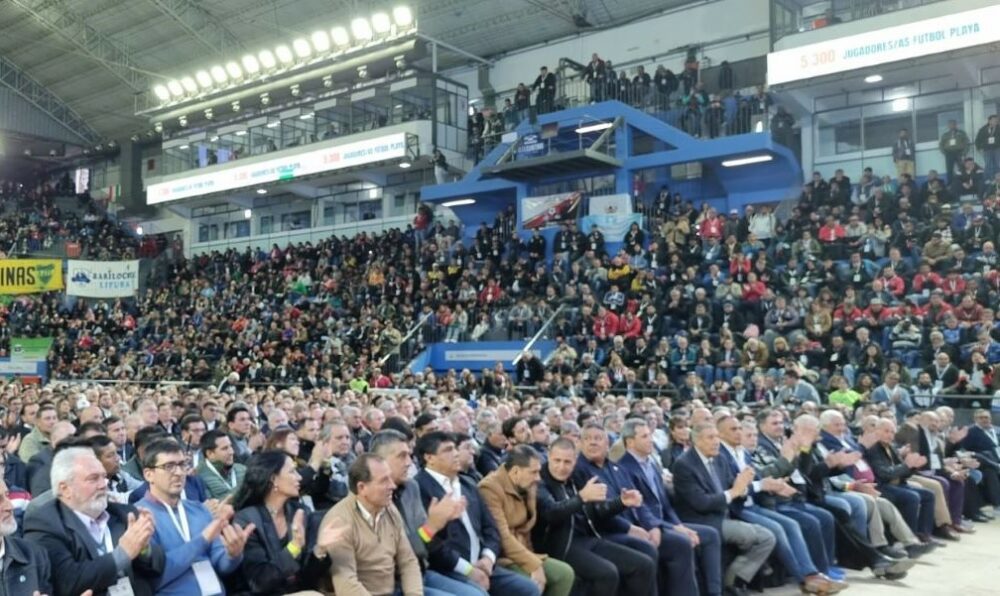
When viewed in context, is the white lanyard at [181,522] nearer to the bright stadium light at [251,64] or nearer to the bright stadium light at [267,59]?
the bright stadium light at [267,59]

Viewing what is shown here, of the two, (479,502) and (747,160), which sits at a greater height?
(747,160)

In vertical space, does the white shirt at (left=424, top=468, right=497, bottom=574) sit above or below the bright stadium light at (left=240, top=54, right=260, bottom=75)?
below

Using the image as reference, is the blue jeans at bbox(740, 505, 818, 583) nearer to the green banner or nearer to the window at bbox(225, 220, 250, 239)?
the green banner

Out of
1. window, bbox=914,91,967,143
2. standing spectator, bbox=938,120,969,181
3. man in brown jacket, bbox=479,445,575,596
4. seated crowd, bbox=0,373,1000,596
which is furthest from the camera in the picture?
window, bbox=914,91,967,143

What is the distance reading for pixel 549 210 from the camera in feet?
70.3

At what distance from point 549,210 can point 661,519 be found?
15834 mm

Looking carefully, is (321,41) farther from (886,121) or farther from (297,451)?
(297,451)

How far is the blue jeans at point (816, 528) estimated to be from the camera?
6.80 metres

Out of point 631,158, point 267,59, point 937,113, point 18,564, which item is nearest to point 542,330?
point 631,158

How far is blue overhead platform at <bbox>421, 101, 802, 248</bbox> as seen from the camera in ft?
64.8

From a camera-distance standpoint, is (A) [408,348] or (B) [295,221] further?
(B) [295,221]

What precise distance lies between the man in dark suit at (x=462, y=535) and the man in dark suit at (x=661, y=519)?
1159 millimetres

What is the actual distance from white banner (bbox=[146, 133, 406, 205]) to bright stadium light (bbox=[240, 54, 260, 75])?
8.70 ft

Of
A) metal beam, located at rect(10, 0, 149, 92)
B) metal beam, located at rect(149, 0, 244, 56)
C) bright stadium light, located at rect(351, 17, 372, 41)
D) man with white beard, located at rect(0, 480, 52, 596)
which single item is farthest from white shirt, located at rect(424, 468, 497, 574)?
metal beam, located at rect(10, 0, 149, 92)
